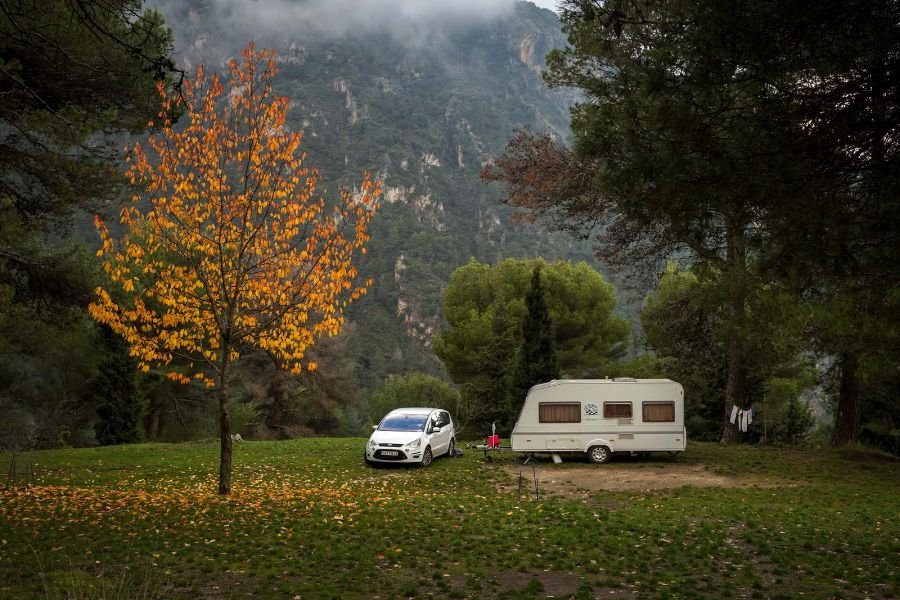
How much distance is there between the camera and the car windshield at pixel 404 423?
60.4 ft

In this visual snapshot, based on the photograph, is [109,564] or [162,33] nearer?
[109,564]

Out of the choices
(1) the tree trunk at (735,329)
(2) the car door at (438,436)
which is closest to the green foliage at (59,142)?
(2) the car door at (438,436)

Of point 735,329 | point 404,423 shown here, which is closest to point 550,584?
point 404,423

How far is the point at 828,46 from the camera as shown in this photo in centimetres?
616

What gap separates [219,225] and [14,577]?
20.1 feet

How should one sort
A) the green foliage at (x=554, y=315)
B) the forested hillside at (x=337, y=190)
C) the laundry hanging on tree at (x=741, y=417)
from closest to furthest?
the forested hillside at (x=337, y=190), the laundry hanging on tree at (x=741, y=417), the green foliage at (x=554, y=315)

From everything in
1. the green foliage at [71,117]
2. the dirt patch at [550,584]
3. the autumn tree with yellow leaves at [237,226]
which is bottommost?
the dirt patch at [550,584]

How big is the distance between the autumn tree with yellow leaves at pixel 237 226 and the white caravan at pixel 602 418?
8.68 meters

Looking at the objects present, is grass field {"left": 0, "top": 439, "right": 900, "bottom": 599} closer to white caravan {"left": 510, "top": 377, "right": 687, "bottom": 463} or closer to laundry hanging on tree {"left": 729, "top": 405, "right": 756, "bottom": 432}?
white caravan {"left": 510, "top": 377, "right": 687, "bottom": 463}

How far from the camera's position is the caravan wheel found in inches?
742

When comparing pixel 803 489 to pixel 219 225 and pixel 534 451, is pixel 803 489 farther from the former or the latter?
pixel 219 225

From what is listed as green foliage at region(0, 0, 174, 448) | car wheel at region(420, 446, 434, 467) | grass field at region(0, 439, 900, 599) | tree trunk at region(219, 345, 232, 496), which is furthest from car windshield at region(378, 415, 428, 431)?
green foliage at region(0, 0, 174, 448)

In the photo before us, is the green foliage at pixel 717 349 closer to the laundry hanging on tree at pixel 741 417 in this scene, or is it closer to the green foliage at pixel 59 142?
the laundry hanging on tree at pixel 741 417

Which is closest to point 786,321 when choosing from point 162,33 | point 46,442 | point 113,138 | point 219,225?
point 219,225
